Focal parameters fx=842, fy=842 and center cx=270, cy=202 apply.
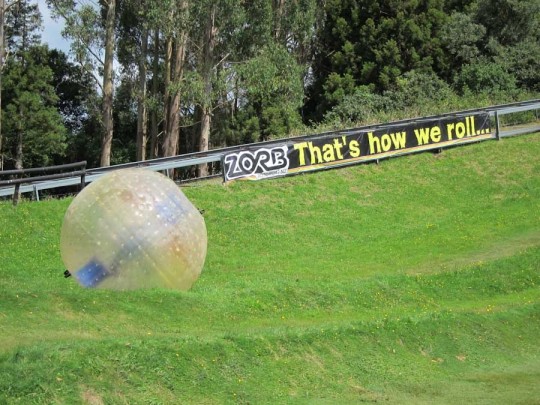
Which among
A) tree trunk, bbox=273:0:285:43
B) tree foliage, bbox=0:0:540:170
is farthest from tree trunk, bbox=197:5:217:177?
tree trunk, bbox=273:0:285:43

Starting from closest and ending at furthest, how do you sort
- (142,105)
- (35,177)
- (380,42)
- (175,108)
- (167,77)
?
1. (35,177)
2. (175,108)
3. (167,77)
4. (142,105)
5. (380,42)


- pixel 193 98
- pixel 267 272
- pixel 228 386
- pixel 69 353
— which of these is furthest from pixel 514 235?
pixel 193 98

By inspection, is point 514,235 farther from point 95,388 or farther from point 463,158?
point 95,388

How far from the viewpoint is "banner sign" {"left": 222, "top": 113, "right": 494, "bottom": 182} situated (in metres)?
31.9

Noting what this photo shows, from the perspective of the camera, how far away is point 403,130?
36062mm

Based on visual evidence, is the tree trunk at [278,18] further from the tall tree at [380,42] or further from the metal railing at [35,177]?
the metal railing at [35,177]

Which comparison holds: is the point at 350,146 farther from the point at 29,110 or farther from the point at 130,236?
the point at 29,110

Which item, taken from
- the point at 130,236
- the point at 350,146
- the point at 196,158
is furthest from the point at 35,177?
the point at 350,146

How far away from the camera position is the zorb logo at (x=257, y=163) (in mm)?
31562

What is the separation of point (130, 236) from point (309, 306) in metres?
5.06

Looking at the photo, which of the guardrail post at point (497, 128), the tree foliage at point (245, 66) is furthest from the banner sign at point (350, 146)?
the tree foliage at point (245, 66)

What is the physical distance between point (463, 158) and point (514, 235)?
31.0ft

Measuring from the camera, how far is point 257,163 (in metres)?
32.0

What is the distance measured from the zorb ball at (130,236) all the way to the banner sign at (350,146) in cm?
1584
